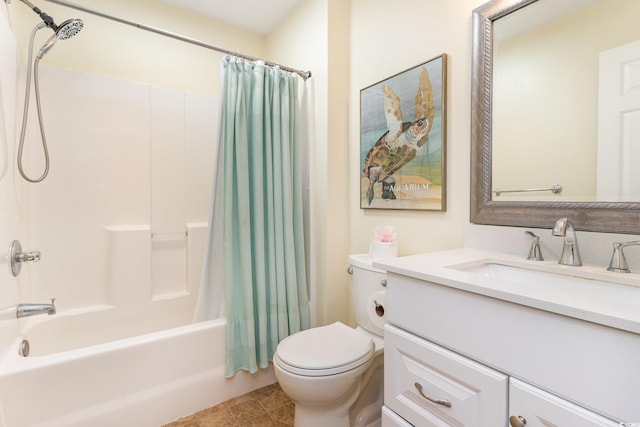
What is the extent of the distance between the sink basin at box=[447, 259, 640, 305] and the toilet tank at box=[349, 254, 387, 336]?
1.55ft

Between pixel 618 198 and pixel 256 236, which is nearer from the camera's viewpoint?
pixel 618 198

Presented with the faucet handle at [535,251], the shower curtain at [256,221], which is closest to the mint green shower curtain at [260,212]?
the shower curtain at [256,221]

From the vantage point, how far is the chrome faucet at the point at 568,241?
0.95 meters

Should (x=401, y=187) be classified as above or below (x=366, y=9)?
below

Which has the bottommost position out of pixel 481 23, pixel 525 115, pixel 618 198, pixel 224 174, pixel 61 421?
pixel 61 421

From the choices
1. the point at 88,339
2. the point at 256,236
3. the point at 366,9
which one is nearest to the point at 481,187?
the point at 256,236

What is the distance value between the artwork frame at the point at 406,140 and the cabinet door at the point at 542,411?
2.92ft

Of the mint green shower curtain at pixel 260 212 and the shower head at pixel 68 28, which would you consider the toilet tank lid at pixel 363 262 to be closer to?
the mint green shower curtain at pixel 260 212

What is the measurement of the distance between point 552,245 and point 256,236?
1.34 metres

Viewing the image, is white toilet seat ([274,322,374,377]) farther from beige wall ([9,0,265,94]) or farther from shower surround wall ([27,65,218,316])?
beige wall ([9,0,265,94])

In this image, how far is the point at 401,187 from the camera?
163cm

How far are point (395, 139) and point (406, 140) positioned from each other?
0.07 meters

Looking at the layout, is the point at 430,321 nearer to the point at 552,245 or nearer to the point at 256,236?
the point at 552,245

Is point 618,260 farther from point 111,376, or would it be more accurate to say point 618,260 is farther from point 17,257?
point 17,257
